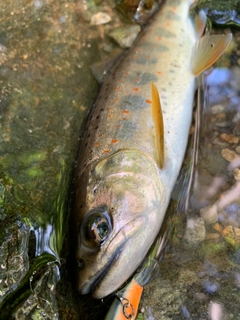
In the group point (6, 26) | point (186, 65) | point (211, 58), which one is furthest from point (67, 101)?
point (211, 58)

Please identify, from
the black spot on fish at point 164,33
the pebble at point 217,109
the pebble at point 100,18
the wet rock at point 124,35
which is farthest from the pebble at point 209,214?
the pebble at point 100,18

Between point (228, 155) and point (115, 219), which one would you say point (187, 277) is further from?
point (228, 155)

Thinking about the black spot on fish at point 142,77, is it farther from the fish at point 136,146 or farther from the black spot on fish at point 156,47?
the black spot on fish at point 156,47

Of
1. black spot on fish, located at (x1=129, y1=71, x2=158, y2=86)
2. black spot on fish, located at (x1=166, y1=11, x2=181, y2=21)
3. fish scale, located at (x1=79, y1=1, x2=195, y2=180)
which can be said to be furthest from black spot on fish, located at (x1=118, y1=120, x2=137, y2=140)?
black spot on fish, located at (x1=166, y1=11, x2=181, y2=21)

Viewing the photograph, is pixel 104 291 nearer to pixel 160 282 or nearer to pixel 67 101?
pixel 160 282

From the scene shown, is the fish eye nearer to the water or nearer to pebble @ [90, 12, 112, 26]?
the water

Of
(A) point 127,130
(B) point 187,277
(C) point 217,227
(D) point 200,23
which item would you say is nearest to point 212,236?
(C) point 217,227
